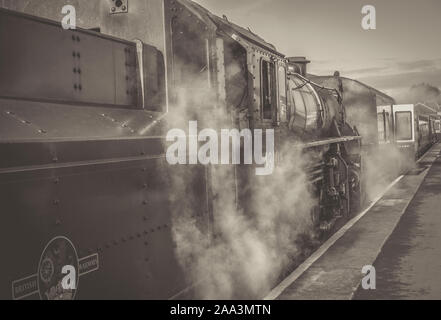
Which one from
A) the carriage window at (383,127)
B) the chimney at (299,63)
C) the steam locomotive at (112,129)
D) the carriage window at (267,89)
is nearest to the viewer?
the steam locomotive at (112,129)

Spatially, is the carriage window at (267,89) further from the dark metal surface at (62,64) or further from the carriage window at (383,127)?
the carriage window at (383,127)

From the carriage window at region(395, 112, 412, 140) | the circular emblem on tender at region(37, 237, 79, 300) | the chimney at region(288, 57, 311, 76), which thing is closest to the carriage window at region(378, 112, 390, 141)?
the carriage window at region(395, 112, 412, 140)

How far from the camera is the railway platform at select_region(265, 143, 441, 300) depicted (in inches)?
209

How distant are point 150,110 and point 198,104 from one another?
616 mm

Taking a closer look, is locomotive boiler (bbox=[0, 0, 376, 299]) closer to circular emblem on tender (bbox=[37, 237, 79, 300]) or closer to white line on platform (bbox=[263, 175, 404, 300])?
circular emblem on tender (bbox=[37, 237, 79, 300])

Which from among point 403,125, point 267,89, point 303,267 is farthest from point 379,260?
point 403,125

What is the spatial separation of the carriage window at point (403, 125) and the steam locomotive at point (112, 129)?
18991mm

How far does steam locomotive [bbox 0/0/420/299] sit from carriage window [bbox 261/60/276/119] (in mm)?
13

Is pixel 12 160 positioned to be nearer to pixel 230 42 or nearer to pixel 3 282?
pixel 3 282

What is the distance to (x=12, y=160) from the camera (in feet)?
7.70

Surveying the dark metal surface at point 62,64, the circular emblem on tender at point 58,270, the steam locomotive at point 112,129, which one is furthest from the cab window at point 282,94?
the circular emblem on tender at point 58,270

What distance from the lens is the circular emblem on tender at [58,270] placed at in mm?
2578

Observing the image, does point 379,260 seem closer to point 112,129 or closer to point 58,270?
point 112,129

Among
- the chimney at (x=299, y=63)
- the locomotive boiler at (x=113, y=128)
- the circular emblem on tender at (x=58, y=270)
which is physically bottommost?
the circular emblem on tender at (x=58, y=270)
